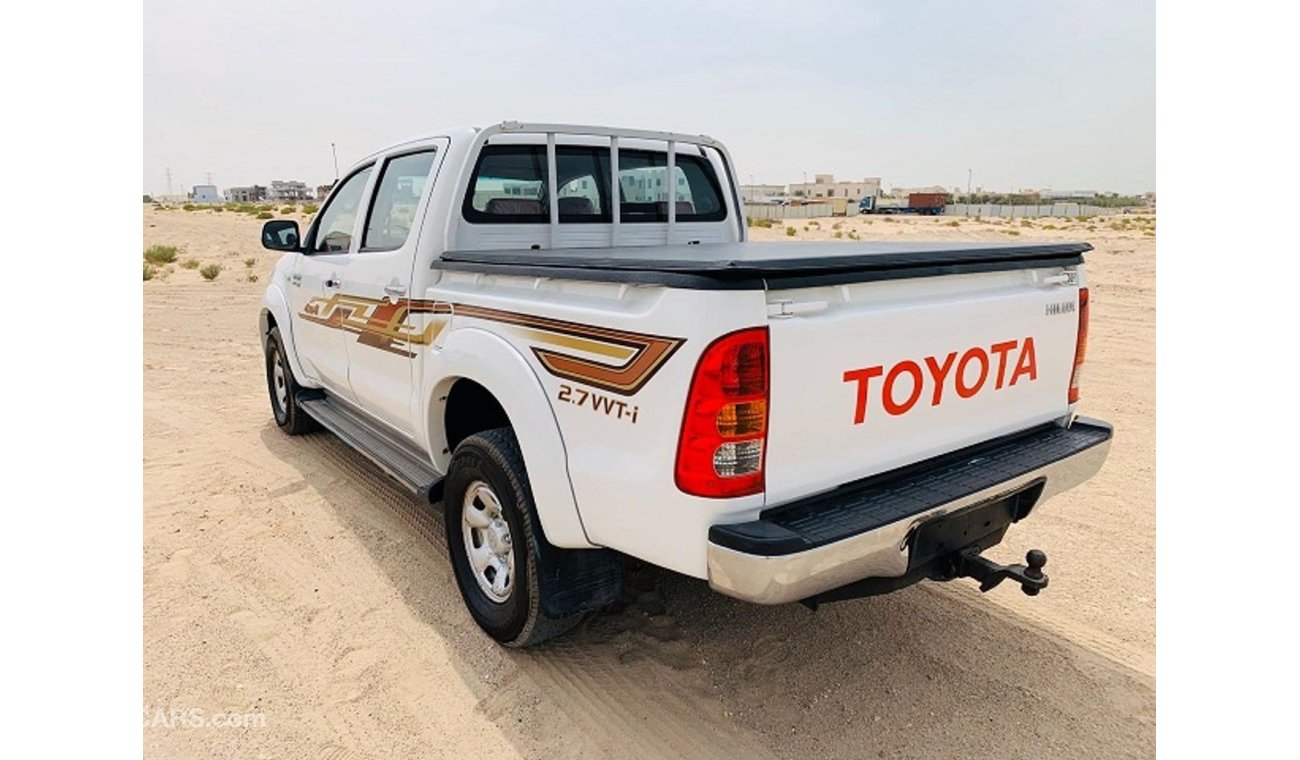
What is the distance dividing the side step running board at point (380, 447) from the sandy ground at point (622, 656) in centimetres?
45

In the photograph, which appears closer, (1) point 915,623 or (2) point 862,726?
(2) point 862,726

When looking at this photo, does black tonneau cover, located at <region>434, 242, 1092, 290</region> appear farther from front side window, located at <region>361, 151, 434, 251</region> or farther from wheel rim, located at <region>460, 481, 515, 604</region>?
wheel rim, located at <region>460, 481, 515, 604</region>

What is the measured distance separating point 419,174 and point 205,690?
248 cm

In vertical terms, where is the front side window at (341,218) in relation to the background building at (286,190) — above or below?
below

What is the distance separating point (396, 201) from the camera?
167 inches

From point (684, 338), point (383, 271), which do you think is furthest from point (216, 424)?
point (684, 338)

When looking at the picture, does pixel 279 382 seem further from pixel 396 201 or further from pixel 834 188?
pixel 834 188

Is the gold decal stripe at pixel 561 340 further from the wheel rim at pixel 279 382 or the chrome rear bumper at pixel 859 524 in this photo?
the wheel rim at pixel 279 382

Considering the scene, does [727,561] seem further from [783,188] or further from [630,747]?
[783,188]

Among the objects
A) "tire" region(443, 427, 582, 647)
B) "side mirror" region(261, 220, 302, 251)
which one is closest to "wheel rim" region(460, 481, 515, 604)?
"tire" region(443, 427, 582, 647)

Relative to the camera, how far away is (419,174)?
4035 millimetres

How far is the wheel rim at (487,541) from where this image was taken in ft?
10.8

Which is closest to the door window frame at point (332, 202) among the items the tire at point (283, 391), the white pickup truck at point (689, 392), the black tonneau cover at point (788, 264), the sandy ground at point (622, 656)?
the white pickup truck at point (689, 392)

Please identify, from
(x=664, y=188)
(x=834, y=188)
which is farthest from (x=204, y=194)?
(x=664, y=188)
